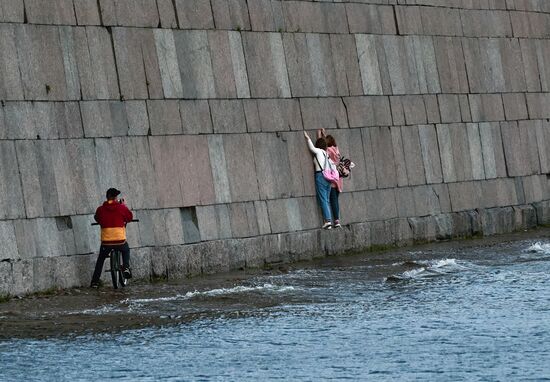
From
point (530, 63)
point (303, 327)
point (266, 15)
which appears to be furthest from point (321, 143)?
point (303, 327)

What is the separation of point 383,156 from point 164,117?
5.83 meters

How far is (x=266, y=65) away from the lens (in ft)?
85.8

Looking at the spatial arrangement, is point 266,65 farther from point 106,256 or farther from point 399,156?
point 106,256

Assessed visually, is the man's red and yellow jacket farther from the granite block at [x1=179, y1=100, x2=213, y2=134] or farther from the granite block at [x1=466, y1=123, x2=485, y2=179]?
the granite block at [x1=466, y1=123, x2=485, y2=179]

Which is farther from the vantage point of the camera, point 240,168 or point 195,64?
point 240,168

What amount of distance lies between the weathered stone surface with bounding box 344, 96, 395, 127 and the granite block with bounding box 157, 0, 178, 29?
435 centimetres

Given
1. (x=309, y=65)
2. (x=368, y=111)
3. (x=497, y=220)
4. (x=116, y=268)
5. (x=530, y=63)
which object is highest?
(x=309, y=65)

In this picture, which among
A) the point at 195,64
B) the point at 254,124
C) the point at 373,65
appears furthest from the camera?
the point at 373,65

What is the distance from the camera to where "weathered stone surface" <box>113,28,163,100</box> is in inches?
923

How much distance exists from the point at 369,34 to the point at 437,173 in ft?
9.72

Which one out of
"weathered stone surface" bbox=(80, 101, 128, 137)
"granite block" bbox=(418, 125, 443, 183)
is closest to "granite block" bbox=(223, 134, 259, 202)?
"weathered stone surface" bbox=(80, 101, 128, 137)

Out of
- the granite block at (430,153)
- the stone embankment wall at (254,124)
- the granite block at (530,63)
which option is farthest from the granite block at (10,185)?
the granite block at (530,63)

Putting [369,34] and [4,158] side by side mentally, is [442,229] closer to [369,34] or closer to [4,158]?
[369,34]

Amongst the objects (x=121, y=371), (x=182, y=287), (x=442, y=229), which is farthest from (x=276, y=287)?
(x=442, y=229)
